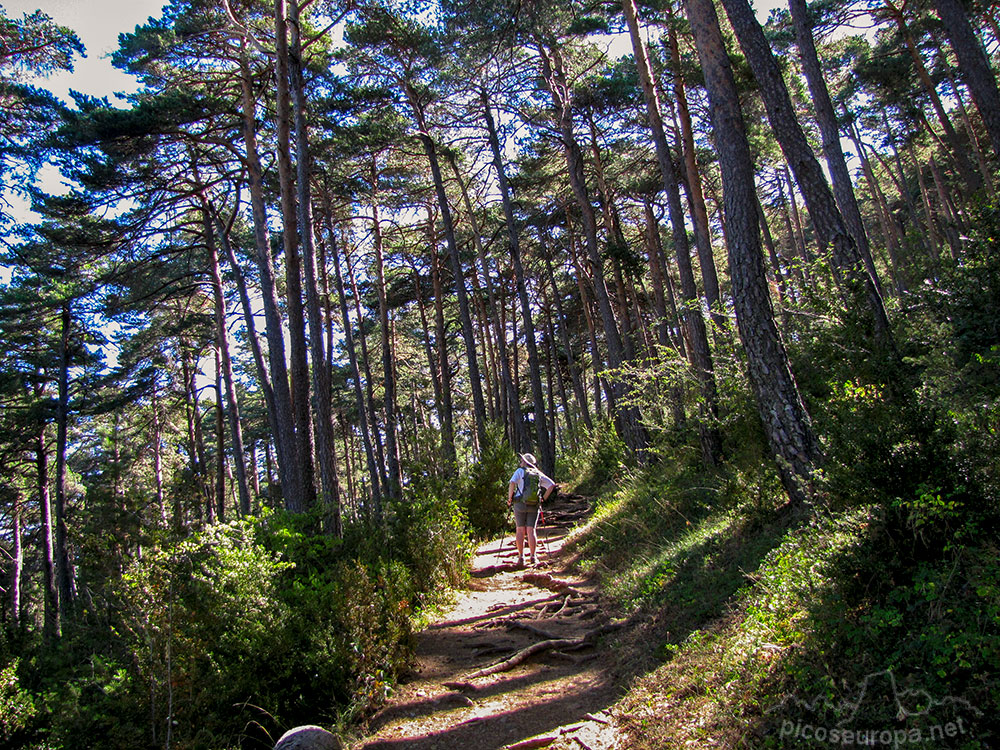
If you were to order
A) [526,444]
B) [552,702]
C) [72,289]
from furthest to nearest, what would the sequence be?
[526,444], [72,289], [552,702]

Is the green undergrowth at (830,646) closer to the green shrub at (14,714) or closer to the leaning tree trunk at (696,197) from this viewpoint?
the green shrub at (14,714)

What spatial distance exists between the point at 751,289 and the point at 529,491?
5090mm

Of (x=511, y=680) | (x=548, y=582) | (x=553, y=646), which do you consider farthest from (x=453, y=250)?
(x=511, y=680)

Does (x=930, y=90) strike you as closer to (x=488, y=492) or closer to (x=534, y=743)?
(x=488, y=492)

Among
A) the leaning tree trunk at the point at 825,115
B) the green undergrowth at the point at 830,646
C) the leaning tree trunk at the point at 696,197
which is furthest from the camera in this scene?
the leaning tree trunk at the point at 696,197

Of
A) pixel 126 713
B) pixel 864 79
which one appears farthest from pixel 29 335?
pixel 864 79

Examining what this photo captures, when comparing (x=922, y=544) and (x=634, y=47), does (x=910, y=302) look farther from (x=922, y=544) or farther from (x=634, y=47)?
(x=634, y=47)

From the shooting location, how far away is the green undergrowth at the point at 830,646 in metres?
2.36

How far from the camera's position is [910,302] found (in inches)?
276

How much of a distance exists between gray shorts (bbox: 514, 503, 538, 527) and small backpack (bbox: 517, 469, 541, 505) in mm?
74

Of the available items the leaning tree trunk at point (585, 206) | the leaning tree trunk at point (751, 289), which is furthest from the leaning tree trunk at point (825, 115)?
the leaning tree trunk at point (751, 289)

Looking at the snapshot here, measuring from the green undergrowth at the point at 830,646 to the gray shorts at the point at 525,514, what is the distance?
4.32m

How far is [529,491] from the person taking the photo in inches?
368

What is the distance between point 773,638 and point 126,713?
4209mm
